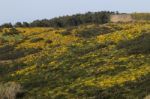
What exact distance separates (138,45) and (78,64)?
174 inches

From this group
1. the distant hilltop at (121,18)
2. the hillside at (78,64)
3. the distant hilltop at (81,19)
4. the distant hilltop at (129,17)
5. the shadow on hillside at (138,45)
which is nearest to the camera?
the hillside at (78,64)

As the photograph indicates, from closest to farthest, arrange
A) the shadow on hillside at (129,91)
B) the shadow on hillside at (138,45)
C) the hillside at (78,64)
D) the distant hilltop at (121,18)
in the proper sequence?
1. the shadow on hillside at (129,91)
2. the hillside at (78,64)
3. the shadow on hillside at (138,45)
4. the distant hilltop at (121,18)

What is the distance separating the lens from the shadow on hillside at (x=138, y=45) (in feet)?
112

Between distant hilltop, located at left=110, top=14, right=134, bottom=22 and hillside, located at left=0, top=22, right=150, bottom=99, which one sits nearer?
hillside, located at left=0, top=22, right=150, bottom=99

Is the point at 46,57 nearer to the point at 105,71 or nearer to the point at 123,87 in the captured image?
the point at 105,71

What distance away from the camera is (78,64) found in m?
34.3

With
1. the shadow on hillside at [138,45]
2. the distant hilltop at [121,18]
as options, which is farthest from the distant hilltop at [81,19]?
the shadow on hillside at [138,45]

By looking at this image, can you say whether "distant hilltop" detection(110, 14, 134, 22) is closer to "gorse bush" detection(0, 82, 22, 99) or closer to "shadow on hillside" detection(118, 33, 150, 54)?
"shadow on hillside" detection(118, 33, 150, 54)

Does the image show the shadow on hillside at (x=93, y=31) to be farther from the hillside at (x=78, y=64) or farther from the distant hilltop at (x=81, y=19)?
the distant hilltop at (x=81, y=19)

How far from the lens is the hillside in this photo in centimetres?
2733

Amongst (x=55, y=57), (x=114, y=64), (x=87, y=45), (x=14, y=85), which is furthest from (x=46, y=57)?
(x=14, y=85)

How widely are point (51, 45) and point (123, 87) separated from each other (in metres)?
17.6

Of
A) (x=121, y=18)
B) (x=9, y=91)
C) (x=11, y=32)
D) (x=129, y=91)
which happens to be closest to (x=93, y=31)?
(x=11, y=32)

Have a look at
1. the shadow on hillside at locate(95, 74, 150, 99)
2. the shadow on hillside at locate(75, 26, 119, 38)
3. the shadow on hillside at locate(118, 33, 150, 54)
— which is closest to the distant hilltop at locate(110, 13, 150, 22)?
the shadow on hillside at locate(75, 26, 119, 38)
